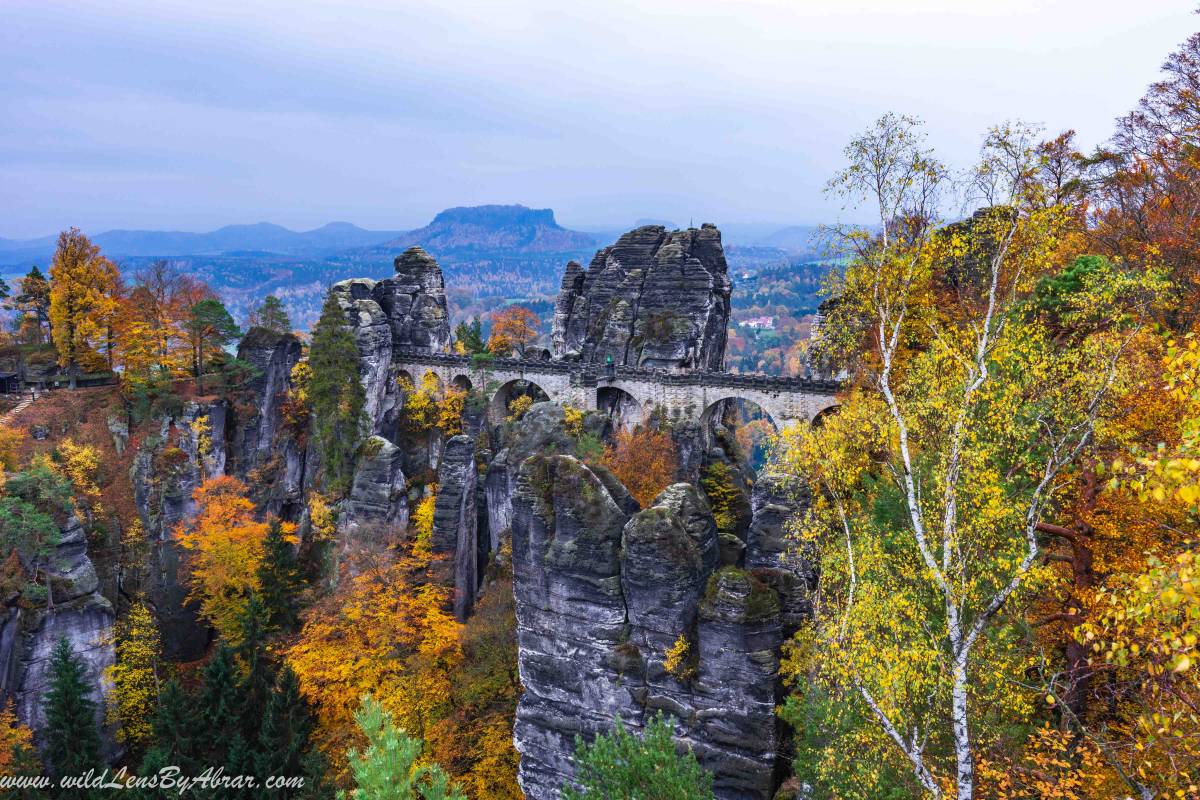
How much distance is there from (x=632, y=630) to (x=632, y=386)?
88.6 feet

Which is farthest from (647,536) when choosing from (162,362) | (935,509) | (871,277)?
(162,362)

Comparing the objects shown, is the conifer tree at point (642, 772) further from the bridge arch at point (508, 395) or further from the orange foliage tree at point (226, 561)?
the bridge arch at point (508, 395)

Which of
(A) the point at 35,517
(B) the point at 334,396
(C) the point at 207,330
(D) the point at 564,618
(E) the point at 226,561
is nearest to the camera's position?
(D) the point at 564,618

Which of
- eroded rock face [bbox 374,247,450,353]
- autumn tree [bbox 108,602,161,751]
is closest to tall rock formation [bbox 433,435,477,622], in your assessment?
autumn tree [bbox 108,602,161,751]

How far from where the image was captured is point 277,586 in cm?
3491

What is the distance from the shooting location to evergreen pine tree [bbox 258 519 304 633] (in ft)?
114

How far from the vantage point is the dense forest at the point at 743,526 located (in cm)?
1256

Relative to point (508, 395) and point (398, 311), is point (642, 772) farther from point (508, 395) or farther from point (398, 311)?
point (398, 311)

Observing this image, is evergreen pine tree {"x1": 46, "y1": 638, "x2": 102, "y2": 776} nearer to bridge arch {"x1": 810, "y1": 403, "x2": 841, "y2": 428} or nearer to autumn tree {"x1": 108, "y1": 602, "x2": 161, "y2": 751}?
autumn tree {"x1": 108, "y1": 602, "x2": 161, "y2": 751}

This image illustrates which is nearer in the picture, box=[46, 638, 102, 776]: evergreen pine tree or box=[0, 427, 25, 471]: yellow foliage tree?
box=[46, 638, 102, 776]: evergreen pine tree

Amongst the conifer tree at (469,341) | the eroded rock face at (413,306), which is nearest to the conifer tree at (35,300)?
the eroded rock face at (413,306)

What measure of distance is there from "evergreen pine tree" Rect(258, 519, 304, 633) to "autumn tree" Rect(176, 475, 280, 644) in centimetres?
55

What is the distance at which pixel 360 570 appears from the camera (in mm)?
29719

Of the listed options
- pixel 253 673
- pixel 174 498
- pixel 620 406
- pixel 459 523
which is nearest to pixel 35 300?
pixel 174 498
